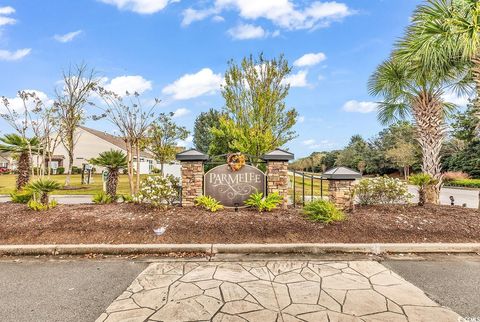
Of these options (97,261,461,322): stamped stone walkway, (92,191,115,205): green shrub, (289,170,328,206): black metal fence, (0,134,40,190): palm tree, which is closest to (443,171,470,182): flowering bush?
(289,170,328,206): black metal fence

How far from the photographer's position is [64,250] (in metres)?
4.61

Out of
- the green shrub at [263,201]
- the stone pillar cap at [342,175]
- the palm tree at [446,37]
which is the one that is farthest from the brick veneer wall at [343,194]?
the palm tree at [446,37]

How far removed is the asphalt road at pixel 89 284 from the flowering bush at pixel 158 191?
220cm

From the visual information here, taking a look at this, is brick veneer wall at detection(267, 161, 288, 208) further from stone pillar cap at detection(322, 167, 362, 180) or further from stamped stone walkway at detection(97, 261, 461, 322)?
stamped stone walkway at detection(97, 261, 461, 322)

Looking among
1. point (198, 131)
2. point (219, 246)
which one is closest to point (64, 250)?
point (219, 246)

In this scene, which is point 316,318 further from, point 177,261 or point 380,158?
point 380,158

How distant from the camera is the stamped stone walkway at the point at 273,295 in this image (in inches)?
107

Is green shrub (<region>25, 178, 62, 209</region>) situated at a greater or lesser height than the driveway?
greater

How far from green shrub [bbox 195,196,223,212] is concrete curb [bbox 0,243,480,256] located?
1.62 metres

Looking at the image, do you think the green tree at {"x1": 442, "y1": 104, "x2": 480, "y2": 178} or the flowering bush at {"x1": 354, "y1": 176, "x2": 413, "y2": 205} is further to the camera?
the green tree at {"x1": 442, "y1": 104, "x2": 480, "y2": 178}

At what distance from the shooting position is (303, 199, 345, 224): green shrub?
5400mm

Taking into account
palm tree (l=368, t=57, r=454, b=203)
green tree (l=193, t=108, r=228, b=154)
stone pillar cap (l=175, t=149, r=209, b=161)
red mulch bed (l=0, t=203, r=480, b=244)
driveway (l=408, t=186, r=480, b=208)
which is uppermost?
green tree (l=193, t=108, r=228, b=154)

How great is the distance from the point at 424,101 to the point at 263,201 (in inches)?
250

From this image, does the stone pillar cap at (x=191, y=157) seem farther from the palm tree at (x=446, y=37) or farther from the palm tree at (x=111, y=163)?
the palm tree at (x=446, y=37)
